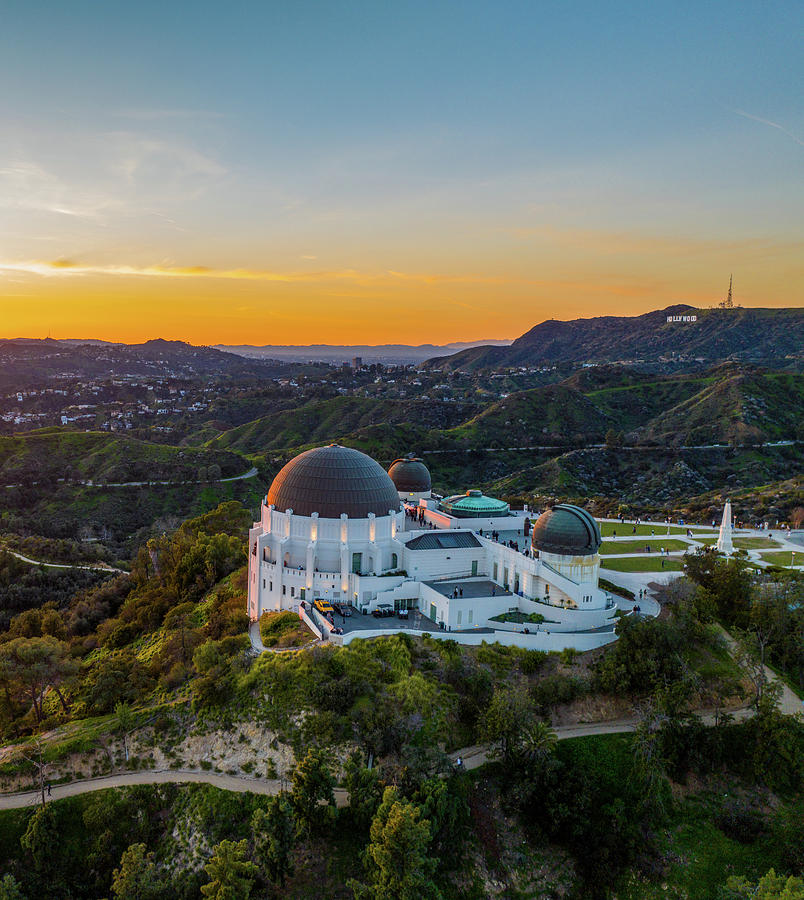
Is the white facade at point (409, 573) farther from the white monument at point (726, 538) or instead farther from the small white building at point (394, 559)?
the white monument at point (726, 538)

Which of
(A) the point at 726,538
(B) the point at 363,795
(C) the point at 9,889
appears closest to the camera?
(C) the point at 9,889

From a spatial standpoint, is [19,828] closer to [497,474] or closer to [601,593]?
[601,593]

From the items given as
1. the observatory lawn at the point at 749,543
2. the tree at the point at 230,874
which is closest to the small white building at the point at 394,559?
the tree at the point at 230,874

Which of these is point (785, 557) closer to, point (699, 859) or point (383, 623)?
point (699, 859)

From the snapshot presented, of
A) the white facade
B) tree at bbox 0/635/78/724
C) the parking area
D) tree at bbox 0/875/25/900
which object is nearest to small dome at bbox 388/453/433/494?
the white facade

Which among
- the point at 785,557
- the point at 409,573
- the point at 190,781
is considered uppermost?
the point at 409,573

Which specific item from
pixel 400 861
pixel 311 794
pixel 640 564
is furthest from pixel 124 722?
pixel 640 564

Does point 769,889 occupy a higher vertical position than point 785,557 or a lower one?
lower
